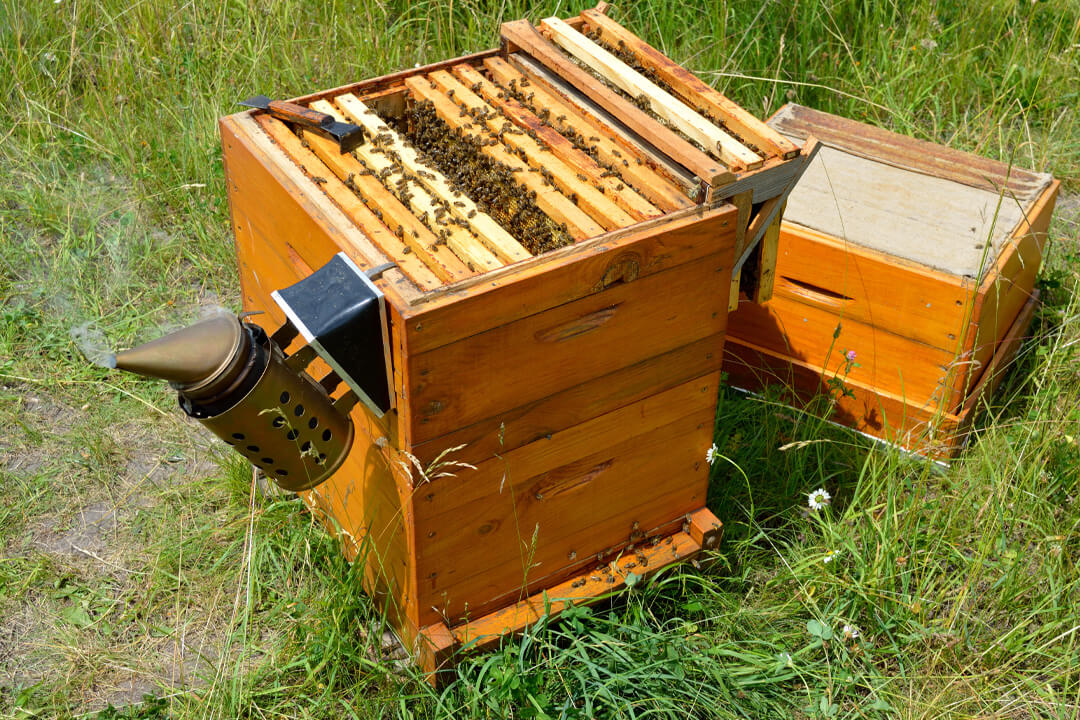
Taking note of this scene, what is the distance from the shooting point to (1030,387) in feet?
11.2

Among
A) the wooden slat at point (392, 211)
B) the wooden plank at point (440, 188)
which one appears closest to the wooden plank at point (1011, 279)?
the wooden plank at point (440, 188)

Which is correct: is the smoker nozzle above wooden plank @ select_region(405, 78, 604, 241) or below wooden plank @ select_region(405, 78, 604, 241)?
below

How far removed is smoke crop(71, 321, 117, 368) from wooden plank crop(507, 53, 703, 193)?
1.89 metres

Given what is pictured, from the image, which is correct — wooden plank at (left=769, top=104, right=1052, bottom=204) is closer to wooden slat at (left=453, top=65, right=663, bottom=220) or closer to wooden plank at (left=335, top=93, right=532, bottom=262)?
wooden slat at (left=453, top=65, right=663, bottom=220)

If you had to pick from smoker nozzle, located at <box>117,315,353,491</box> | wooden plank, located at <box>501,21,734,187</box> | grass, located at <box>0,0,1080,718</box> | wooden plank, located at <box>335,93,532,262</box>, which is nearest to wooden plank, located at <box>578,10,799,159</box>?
wooden plank, located at <box>501,21,734,187</box>

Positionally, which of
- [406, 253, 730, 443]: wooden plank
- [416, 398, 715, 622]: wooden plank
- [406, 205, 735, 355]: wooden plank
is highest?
[406, 205, 735, 355]: wooden plank

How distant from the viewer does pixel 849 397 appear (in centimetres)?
329

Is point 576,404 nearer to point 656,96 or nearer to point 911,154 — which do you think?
Result: point 656,96

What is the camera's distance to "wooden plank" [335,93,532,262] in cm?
215

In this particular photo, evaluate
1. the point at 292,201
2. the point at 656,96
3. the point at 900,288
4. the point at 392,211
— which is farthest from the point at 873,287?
the point at 292,201

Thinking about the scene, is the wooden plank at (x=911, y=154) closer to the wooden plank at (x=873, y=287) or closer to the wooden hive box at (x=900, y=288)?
the wooden hive box at (x=900, y=288)

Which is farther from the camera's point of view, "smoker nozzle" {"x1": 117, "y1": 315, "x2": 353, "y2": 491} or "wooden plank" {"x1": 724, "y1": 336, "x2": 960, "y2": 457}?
"wooden plank" {"x1": 724, "y1": 336, "x2": 960, "y2": 457}

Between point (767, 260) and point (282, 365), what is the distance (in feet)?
4.23

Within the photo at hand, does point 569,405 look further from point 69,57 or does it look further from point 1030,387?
point 69,57
